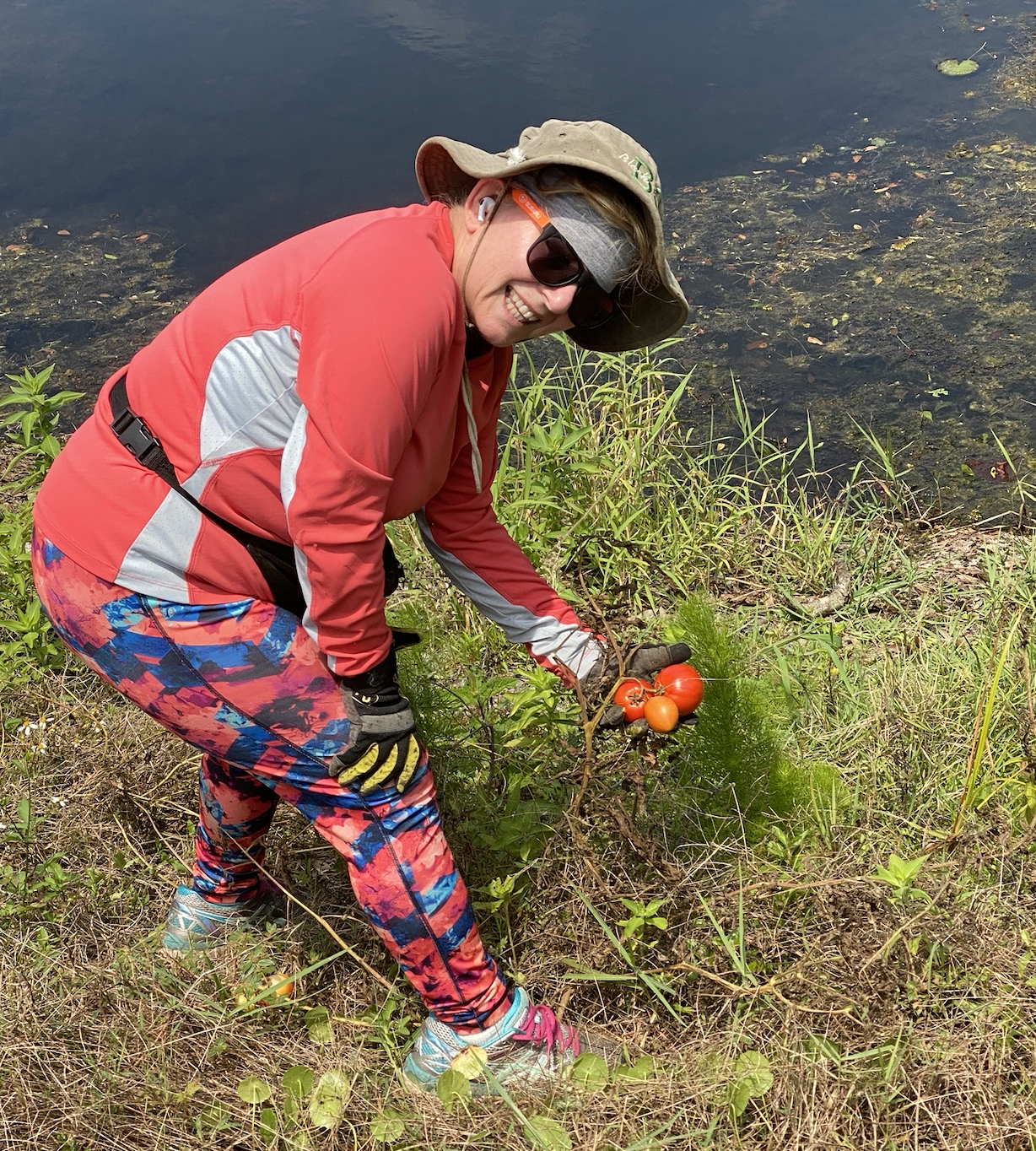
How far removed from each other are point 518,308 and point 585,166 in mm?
253

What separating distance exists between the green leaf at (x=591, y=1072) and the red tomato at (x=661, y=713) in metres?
0.63

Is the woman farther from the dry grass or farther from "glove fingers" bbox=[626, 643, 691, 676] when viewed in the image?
"glove fingers" bbox=[626, 643, 691, 676]

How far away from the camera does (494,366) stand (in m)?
2.10

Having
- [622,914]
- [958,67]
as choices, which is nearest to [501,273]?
[622,914]

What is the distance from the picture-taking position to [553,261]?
1.81m

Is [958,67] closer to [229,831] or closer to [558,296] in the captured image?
[558,296]

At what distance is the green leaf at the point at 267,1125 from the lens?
2.01 m

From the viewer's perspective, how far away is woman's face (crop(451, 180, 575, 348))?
1830 millimetres

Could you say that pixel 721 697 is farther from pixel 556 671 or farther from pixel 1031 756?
pixel 1031 756

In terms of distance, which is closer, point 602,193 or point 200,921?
point 602,193

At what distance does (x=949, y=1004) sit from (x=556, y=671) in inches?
39.5

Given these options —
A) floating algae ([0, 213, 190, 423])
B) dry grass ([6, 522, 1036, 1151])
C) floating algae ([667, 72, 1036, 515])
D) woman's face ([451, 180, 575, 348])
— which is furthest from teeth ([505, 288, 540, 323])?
floating algae ([0, 213, 190, 423])

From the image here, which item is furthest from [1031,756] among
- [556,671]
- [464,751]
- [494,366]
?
[494,366]

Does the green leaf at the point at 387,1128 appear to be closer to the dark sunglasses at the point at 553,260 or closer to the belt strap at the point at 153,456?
the belt strap at the point at 153,456
